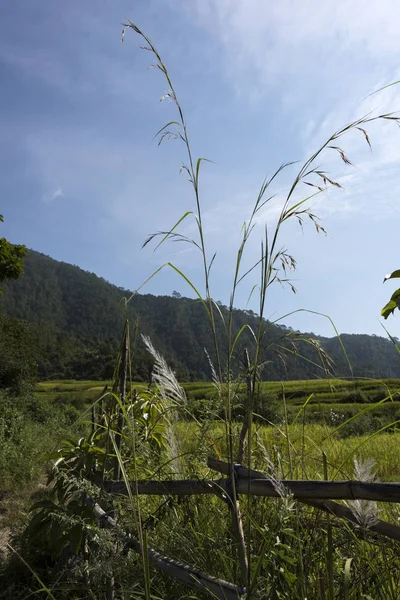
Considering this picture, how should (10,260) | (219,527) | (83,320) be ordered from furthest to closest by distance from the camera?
(83,320)
(10,260)
(219,527)

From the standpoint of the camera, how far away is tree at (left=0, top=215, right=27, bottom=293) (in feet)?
43.3

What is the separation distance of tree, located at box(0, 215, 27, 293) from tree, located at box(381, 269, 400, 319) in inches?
519

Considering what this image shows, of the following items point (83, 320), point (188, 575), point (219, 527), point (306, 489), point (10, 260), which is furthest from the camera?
point (83, 320)

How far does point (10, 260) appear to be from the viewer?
13477 mm

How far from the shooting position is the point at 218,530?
1676 millimetres

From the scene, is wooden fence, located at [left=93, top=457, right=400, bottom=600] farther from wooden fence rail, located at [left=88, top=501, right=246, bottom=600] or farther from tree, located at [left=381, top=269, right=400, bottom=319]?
tree, located at [left=381, top=269, right=400, bottom=319]

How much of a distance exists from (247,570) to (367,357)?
101 m

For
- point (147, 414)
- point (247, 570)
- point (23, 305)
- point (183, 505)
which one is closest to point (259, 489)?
point (247, 570)

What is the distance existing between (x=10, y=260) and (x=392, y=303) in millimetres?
13480

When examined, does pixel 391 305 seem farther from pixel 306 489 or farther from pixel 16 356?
pixel 16 356

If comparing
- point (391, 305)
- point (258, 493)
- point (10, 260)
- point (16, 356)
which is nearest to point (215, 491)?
point (258, 493)

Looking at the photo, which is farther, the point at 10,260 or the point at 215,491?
the point at 10,260

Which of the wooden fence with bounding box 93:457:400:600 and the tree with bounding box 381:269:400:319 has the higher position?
the tree with bounding box 381:269:400:319

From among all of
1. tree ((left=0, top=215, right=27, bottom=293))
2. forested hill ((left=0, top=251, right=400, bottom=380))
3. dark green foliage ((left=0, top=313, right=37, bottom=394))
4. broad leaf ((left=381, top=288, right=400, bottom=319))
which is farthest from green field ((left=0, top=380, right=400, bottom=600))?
forested hill ((left=0, top=251, right=400, bottom=380))
